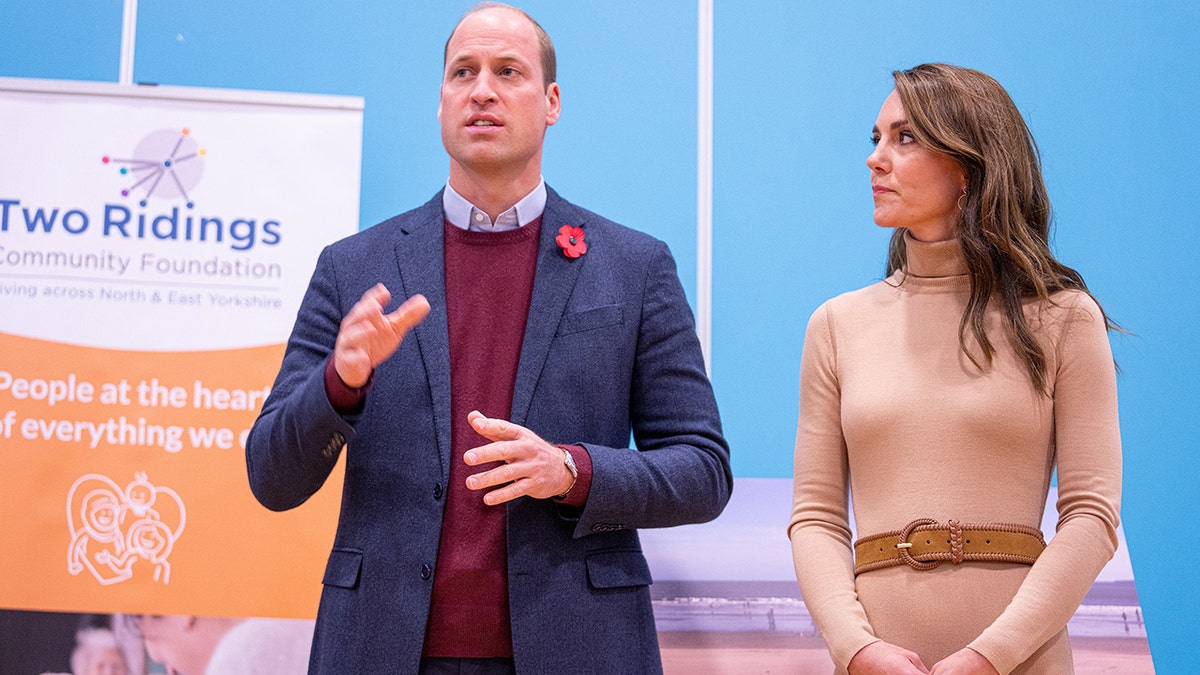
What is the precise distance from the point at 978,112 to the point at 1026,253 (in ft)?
0.92

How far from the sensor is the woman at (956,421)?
200 cm

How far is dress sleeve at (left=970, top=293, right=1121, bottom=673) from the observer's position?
1921 mm

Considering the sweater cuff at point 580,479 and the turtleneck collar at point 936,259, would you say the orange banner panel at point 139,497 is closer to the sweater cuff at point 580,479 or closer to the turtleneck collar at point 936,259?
the sweater cuff at point 580,479

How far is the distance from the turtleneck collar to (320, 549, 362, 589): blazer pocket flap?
117cm

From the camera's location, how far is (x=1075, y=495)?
204 centimetres

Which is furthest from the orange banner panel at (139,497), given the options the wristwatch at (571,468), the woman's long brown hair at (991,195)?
the woman's long brown hair at (991,195)

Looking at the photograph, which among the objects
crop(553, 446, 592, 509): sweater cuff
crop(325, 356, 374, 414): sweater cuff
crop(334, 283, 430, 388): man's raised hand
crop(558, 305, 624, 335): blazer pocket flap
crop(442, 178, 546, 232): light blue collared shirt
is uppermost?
crop(442, 178, 546, 232): light blue collared shirt

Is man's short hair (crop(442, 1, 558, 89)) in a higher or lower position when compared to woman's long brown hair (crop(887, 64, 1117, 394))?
higher

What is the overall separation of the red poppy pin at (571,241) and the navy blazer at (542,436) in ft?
0.05

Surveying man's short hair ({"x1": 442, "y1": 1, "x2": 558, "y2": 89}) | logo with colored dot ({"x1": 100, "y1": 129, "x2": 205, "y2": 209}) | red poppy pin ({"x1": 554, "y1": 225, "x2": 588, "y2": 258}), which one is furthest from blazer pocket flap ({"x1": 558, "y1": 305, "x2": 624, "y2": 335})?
logo with colored dot ({"x1": 100, "y1": 129, "x2": 205, "y2": 209})

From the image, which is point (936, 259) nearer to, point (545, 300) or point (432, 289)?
point (545, 300)

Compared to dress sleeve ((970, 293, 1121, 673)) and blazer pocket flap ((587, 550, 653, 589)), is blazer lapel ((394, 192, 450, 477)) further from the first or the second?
dress sleeve ((970, 293, 1121, 673))

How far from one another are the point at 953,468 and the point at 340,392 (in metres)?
1.06

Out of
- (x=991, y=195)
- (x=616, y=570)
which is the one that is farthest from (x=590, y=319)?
(x=991, y=195)
